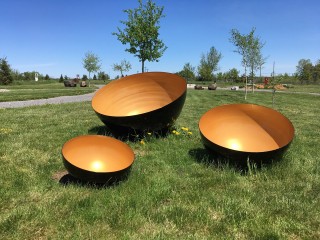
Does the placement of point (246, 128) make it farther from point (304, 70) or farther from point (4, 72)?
point (304, 70)

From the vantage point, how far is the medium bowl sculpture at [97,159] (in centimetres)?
427

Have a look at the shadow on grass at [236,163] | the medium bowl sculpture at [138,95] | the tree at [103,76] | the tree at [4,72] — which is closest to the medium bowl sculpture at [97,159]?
the shadow on grass at [236,163]

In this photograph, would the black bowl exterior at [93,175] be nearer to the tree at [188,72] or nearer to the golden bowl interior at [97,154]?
the golden bowl interior at [97,154]

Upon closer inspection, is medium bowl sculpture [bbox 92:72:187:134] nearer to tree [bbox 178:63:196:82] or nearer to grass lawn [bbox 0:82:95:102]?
grass lawn [bbox 0:82:95:102]

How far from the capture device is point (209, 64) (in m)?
74.6

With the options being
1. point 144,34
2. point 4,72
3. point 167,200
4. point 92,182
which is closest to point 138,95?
point 92,182

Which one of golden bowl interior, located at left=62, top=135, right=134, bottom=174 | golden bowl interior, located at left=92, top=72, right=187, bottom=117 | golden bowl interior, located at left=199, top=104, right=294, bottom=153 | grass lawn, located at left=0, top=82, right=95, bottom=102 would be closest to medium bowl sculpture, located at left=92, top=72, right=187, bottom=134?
golden bowl interior, located at left=92, top=72, right=187, bottom=117

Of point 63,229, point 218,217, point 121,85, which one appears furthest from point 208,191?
point 121,85

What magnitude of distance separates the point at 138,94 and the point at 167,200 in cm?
453

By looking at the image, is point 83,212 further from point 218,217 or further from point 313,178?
point 313,178

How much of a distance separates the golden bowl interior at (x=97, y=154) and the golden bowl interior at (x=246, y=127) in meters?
1.52

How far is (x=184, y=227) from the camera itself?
331 centimetres

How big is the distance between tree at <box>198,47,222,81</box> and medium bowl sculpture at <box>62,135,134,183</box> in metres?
70.3

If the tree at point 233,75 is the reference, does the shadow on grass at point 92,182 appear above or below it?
below
